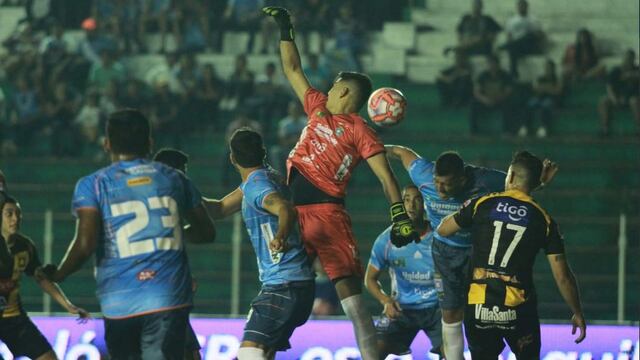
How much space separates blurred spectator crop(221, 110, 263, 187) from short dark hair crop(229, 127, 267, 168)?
866 cm

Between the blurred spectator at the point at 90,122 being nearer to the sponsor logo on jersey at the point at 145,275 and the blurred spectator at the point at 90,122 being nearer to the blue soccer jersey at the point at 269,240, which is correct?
the blue soccer jersey at the point at 269,240

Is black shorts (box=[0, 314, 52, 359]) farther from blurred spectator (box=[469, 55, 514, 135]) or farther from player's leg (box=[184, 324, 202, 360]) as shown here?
blurred spectator (box=[469, 55, 514, 135])

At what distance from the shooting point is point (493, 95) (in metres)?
17.4

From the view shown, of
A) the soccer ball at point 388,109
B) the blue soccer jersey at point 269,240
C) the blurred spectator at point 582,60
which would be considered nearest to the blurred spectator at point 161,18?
the blurred spectator at point 582,60

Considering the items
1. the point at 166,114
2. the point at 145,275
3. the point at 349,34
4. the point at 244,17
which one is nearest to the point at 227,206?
the point at 145,275

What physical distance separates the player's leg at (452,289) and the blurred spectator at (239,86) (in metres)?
8.73

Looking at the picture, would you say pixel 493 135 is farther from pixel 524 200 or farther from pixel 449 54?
pixel 524 200

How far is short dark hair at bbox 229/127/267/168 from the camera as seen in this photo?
7453mm

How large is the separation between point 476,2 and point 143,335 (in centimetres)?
1289

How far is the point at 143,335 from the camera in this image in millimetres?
6512

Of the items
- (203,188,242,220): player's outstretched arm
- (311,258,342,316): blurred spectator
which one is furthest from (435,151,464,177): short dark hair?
(311,258,342,316): blurred spectator

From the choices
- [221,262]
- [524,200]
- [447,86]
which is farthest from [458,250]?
[447,86]

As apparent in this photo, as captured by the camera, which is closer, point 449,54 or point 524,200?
point 524,200

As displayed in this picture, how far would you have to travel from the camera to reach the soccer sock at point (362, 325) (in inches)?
317
